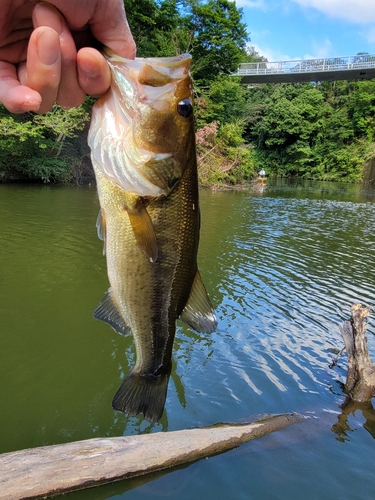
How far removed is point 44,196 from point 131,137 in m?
20.0

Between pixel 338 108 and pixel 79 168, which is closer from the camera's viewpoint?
pixel 79 168

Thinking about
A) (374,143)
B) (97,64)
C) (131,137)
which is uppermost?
(374,143)

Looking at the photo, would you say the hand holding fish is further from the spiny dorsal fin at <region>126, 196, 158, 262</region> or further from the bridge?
the bridge

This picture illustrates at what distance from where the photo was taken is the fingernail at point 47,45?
1.54m

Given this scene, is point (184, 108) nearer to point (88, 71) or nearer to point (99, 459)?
point (88, 71)

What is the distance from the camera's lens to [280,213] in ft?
72.0

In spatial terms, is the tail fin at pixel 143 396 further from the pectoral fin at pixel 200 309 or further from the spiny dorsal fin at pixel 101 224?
the spiny dorsal fin at pixel 101 224

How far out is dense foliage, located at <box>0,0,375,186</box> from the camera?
23.5 meters

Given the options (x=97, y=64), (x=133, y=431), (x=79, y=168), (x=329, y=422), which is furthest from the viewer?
(x=79, y=168)

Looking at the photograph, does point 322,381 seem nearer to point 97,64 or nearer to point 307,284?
point 307,284

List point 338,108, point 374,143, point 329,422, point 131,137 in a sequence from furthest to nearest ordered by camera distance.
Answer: point 338,108, point 374,143, point 329,422, point 131,137

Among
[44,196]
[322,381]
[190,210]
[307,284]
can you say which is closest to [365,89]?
[44,196]

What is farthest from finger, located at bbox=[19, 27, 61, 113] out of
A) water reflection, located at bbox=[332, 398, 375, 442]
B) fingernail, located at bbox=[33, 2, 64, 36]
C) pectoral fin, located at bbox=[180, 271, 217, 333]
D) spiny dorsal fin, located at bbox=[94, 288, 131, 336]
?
water reflection, located at bbox=[332, 398, 375, 442]

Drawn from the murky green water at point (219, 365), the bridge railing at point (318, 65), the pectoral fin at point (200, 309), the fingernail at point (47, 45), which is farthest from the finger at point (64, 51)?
the bridge railing at point (318, 65)
